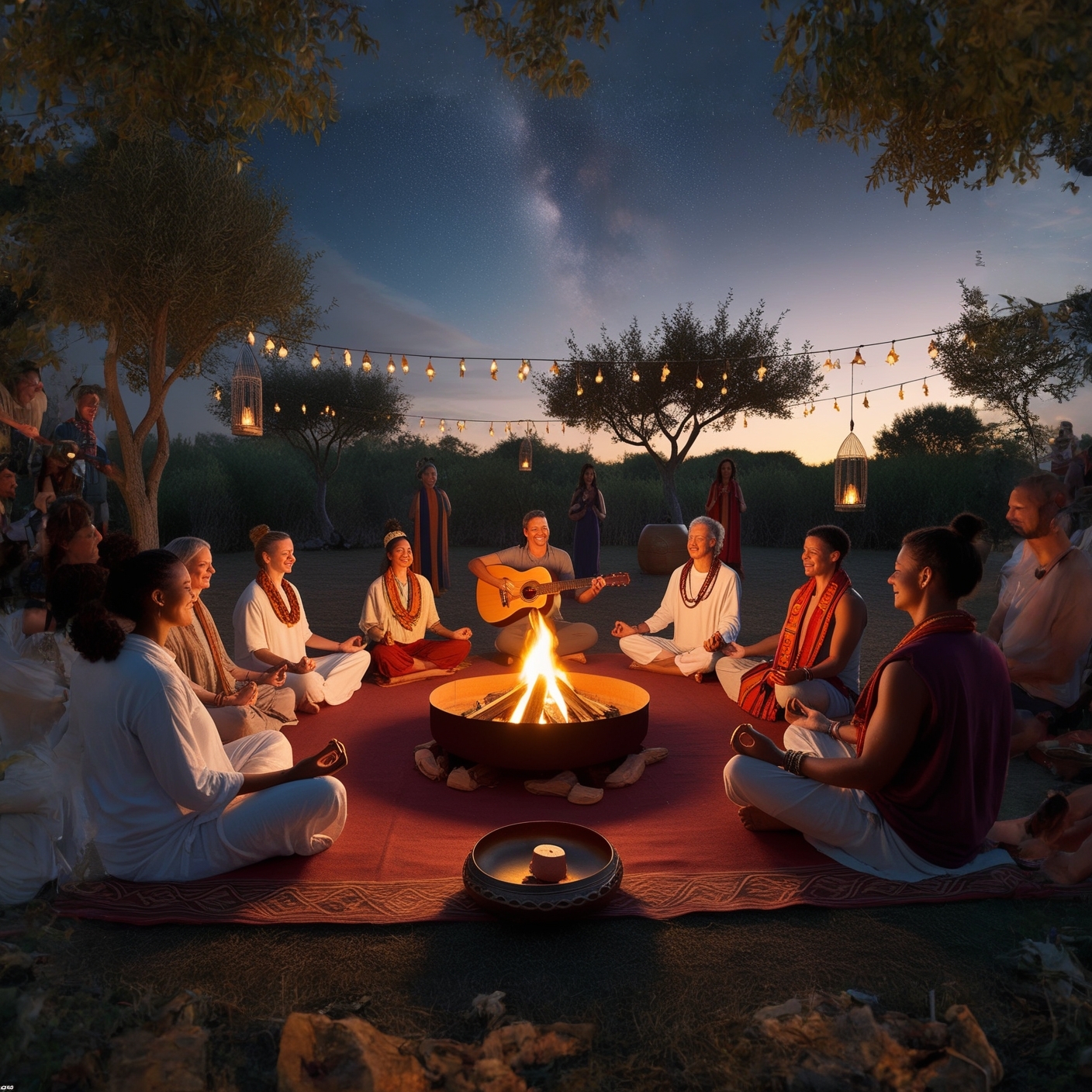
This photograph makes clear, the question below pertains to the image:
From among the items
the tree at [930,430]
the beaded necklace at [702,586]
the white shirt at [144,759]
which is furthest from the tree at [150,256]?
the tree at [930,430]

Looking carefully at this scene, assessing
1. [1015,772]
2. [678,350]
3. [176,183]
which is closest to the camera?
[1015,772]

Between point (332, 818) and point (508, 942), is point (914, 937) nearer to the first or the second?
point (508, 942)

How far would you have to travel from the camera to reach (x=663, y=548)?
13.9 meters

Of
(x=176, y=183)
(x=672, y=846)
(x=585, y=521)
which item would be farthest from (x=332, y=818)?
(x=176, y=183)

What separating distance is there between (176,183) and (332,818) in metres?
10.3

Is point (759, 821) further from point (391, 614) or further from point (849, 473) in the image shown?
point (849, 473)

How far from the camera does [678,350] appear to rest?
19.2m

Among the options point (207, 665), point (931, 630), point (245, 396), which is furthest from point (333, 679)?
point (931, 630)

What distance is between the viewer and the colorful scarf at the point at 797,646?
4953 mm

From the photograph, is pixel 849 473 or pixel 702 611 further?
pixel 849 473

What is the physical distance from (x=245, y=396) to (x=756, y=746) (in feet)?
19.8

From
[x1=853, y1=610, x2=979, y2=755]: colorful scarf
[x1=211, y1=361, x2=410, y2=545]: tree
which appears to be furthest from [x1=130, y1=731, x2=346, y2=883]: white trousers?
[x1=211, y1=361, x2=410, y2=545]: tree

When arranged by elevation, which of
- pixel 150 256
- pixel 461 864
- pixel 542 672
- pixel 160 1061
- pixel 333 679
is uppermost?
pixel 150 256

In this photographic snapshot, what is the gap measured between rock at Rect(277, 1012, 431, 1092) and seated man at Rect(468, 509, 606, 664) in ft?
16.5
